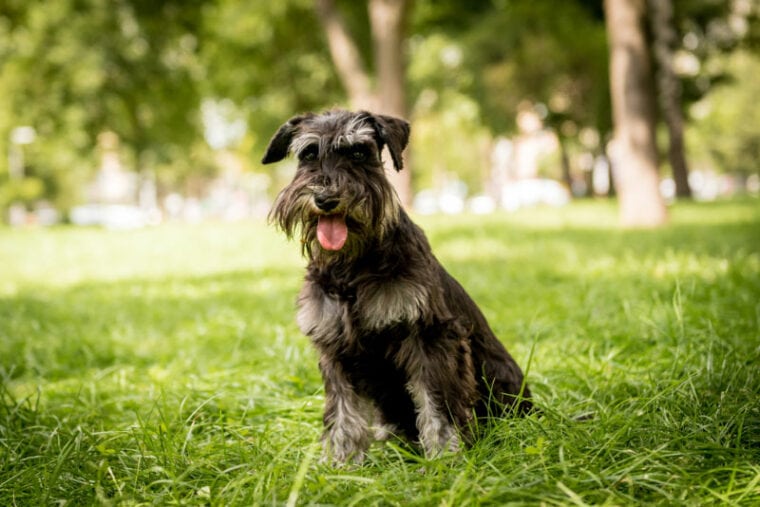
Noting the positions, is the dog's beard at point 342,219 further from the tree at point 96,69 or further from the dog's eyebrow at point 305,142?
the tree at point 96,69

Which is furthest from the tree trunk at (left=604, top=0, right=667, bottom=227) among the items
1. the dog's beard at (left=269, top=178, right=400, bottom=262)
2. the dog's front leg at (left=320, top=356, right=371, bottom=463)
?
the dog's front leg at (left=320, top=356, right=371, bottom=463)

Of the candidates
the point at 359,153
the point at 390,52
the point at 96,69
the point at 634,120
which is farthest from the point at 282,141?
the point at 96,69

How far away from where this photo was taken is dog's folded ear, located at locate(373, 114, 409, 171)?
3.20 meters

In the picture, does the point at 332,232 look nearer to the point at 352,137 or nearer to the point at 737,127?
the point at 352,137

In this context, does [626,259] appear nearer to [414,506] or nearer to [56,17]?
[414,506]

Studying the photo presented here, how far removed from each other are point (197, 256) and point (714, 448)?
11778mm

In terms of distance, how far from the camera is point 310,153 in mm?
3146

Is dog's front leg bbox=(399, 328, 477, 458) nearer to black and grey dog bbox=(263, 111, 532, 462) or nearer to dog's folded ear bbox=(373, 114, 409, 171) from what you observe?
black and grey dog bbox=(263, 111, 532, 462)

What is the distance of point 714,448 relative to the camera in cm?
253

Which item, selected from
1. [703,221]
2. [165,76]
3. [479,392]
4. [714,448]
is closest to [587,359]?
[479,392]

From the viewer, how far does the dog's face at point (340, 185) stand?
115 inches

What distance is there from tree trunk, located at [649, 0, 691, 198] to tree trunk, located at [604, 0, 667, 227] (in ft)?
25.1

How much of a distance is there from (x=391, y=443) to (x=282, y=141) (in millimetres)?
1635

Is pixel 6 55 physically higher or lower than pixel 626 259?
higher
